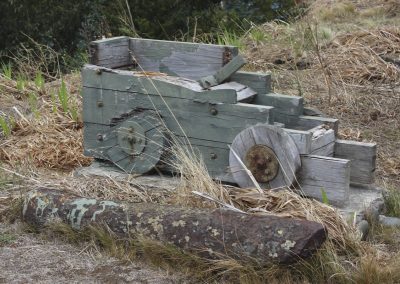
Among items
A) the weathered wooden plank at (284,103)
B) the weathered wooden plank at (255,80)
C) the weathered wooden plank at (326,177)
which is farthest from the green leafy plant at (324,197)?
the weathered wooden plank at (255,80)

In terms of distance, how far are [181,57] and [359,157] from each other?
4.65 feet

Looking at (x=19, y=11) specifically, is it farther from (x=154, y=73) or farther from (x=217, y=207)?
(x=217, y=207)

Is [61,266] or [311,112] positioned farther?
[311,112]

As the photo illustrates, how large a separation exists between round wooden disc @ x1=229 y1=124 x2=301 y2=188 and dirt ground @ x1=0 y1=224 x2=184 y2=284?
94 centimetres

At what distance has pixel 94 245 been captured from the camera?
4.76 m

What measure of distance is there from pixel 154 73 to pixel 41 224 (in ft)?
4.37

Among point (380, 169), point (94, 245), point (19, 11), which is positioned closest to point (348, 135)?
point (380, 169)

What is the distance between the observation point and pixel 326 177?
4980mm

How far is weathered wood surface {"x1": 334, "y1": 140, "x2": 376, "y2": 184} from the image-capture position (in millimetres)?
5320

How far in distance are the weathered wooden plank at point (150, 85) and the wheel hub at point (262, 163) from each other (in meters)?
0.36

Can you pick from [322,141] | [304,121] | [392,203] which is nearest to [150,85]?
[304,121]

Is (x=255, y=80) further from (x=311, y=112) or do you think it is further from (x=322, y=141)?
(x=322, y=141)

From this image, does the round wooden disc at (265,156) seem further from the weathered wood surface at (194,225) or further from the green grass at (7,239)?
the green grass at (7,239)

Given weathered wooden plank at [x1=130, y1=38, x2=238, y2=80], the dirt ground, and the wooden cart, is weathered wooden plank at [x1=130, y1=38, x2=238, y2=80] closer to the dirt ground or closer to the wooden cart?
the wooden cart
